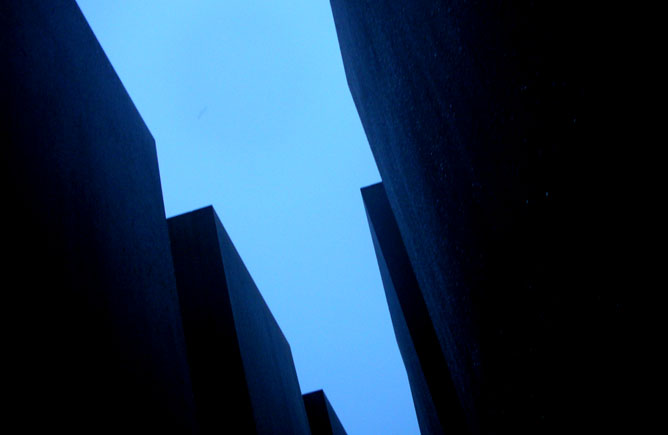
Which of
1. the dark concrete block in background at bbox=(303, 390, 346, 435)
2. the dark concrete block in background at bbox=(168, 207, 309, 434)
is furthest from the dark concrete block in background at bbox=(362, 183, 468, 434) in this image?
the dark concrete block in background at bbox=(303, 390, 346, 435)

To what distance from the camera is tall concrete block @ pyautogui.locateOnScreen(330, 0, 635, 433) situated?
0.97 meters

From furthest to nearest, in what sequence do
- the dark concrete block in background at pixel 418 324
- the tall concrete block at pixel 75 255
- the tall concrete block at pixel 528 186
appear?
the dark concrete block in background at pixel 418 324
the tall concrete block at pixel 75 255
the tall concrete block at pixel 528 186

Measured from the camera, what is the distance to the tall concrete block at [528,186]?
A: 968 millimetres

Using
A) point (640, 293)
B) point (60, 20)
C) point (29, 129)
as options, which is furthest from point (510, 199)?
point (60, 20)

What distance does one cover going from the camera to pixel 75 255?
2248 mm

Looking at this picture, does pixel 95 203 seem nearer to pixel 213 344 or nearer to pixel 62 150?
pixel 62 150

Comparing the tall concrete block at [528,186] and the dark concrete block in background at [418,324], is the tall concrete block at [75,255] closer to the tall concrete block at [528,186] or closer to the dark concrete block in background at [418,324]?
the tall concrete block at [528,186]

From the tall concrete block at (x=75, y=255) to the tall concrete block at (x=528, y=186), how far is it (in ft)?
5.20

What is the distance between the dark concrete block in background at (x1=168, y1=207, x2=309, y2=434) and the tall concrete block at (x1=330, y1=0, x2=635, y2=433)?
3312mm

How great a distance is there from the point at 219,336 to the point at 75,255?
3.54 metres

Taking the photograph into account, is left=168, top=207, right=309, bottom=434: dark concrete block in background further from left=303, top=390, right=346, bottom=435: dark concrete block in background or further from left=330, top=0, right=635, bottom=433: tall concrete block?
left=303, top=390, right=346, bottom=435: dark concrete block in background

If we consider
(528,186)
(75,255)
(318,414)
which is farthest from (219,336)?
(318,414)

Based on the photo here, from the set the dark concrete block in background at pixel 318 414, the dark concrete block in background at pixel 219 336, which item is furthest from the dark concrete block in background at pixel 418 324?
the dark concrete block in background at pixel 318 414

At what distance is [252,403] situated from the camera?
17.0ft
